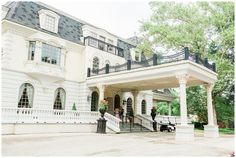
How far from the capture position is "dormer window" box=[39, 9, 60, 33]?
59.8ft

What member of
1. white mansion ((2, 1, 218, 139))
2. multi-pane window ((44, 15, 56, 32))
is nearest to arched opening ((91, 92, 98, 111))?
white mansion ((2, 1, 218, 139))

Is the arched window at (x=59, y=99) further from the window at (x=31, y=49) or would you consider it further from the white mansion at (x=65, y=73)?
the window at (x=31, y=49)

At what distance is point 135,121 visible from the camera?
2205 cm

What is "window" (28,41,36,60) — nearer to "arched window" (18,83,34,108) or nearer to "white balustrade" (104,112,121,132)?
"arched window" (18,83,34,108)

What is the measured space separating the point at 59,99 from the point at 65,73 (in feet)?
6.60

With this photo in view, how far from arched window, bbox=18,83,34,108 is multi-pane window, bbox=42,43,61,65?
7.20ft

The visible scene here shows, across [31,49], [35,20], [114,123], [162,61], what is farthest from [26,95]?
[162,61]

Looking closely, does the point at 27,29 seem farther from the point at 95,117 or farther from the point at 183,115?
Result: the point at 183,115

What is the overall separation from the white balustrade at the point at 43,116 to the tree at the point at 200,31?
9.96 m

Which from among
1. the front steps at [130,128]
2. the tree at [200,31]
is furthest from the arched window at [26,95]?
the tree at [200,31]

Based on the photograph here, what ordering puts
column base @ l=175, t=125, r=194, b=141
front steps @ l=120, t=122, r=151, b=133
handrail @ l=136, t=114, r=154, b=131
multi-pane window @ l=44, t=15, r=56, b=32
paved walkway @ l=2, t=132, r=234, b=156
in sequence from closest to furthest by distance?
paved walkway @ l=2, t=132, r=234, b=156
column base @ l=175, t=125, r=194, b=141
front steps @ l=120, t=122, r=151, b=133
multi-pane window @ l=44, t=15, r=56, b=32
handrail @ l=136, t=114, r=154, b=131

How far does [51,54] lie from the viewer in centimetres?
1805

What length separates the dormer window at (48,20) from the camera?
18219 mm

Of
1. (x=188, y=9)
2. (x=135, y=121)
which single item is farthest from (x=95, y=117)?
(x=188, y=9)
